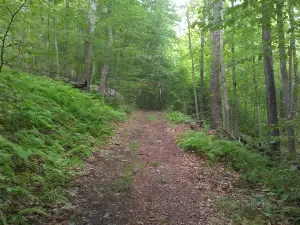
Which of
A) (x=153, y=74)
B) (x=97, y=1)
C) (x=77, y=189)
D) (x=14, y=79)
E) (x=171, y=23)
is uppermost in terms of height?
(x=171, y=23)

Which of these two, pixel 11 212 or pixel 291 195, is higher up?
pixel 11 212

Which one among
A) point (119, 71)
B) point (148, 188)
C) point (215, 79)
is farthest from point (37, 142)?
point (119, 71)

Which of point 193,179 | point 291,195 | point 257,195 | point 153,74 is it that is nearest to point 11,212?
point 193,179

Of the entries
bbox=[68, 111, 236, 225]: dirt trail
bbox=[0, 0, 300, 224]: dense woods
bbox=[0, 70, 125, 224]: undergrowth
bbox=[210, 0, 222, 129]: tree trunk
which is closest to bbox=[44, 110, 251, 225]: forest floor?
bbox=[68, 111, 236, 225]: dirt trail

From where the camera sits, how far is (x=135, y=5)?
15695 mm

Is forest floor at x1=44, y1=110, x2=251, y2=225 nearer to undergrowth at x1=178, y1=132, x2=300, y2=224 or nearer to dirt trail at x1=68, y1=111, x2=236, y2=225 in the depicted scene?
dirt trail at x1=68, y1=111, x2=236, y2=225

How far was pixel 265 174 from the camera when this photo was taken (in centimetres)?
677

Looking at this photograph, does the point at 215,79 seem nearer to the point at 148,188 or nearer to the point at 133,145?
the point at 133,145

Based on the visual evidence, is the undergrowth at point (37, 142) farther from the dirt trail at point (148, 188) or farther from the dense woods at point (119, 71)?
the dirt trail at point (148, 188)

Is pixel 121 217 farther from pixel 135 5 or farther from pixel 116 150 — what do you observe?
pixel 135 5

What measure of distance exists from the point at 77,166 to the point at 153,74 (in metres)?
21.4

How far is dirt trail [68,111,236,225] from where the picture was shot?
4285 mm

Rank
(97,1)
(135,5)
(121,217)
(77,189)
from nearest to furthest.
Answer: (121,217)
(77,189)
(97,1)
(135,5)

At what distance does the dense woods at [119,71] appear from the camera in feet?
14.8
